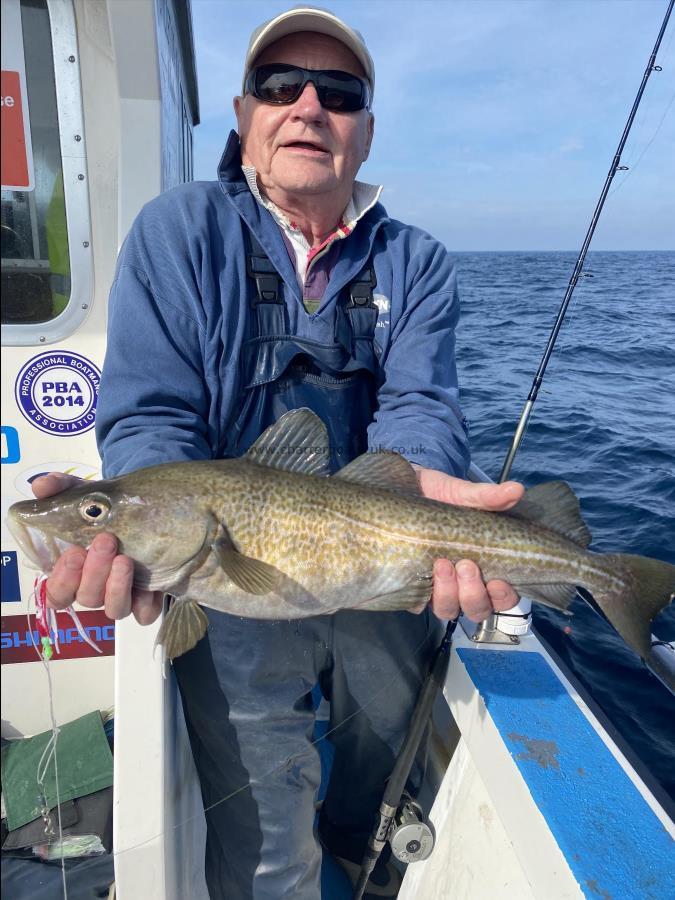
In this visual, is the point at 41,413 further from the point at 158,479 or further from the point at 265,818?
the point at 265,818

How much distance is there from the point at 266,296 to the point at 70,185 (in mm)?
1806

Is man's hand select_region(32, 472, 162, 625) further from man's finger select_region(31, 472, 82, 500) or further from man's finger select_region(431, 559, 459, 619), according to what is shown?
man's finger select_region(431, 559, 459, 619)

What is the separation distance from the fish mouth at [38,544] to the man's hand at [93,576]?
0.05m

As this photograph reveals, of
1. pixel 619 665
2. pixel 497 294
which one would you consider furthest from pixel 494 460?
pixel 497 294

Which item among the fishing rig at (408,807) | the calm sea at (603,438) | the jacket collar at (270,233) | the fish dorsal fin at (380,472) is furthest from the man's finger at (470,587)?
the calm sea at (603,438)

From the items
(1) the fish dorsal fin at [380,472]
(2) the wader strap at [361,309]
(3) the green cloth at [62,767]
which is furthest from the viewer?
(3) the green cloth at [62,767]

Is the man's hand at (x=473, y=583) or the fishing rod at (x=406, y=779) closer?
the man's hand at (x=473, y=583)

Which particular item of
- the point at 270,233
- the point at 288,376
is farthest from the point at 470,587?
the point at 270,233

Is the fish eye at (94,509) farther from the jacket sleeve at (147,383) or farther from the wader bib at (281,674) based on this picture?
the wader bib at (281,674)

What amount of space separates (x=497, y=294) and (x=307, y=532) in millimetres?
33479

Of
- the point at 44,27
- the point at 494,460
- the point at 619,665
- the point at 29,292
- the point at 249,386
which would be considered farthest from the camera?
the point at 494,460

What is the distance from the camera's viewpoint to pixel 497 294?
33406mm

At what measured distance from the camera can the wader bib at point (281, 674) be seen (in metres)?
2.85

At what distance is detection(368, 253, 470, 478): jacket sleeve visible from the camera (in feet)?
9.62
